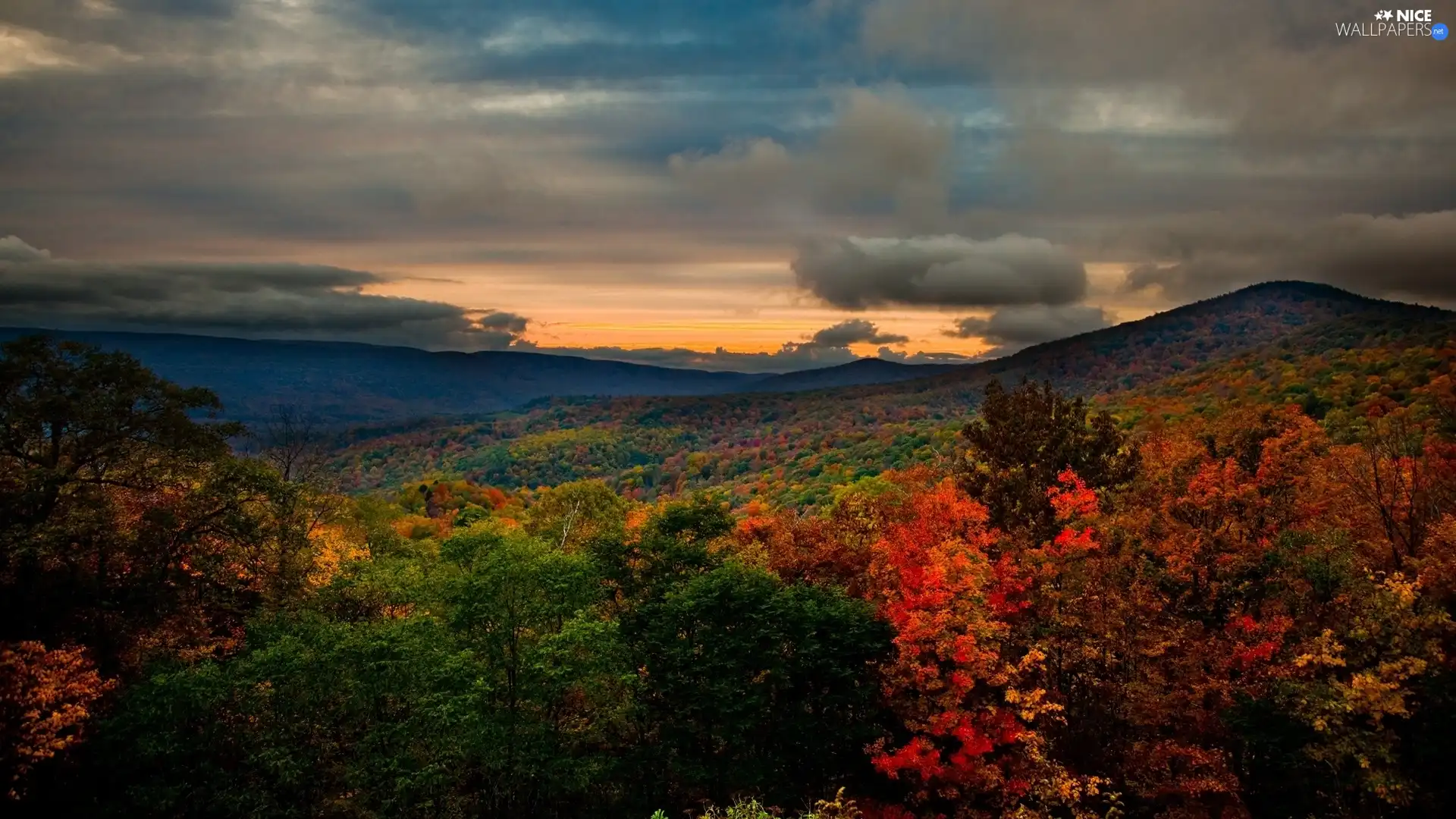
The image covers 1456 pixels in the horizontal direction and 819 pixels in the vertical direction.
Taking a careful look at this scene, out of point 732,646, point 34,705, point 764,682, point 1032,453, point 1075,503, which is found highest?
point 1032,453

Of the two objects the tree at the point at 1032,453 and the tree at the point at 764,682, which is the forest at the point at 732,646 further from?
the tree at the point at 1032,453

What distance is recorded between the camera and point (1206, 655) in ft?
106

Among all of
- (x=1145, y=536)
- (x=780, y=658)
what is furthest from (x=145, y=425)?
(x=1145, y=536)

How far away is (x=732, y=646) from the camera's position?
110ft

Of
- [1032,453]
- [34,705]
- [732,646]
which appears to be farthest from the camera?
[1032,453]

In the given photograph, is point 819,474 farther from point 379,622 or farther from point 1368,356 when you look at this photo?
point 379,622

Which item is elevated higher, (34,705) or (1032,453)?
(1032,453)

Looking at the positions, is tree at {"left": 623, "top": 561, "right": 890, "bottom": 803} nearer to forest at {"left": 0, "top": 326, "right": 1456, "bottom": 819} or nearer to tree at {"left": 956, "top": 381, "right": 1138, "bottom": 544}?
forest at {"left": 0, "top": 326, "right": 1456, "bottom": 819}

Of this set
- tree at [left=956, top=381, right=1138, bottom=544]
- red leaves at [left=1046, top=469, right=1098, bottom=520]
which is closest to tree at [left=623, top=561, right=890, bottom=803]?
red leaves at [left=1046, top=469, right=1098, bottom=520]

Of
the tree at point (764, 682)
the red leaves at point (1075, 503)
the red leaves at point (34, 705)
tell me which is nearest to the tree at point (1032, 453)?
the red leaves at point (1075, 503)

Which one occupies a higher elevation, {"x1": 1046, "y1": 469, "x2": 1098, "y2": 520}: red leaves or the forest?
{"x1": 1046, "y1": 469, "x2": 1098, "y2": 520}: red leaves

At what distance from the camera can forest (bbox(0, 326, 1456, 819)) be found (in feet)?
92.7

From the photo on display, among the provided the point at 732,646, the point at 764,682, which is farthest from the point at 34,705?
the point at 764,682

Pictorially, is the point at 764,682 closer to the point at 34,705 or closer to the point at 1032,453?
the point at 1032,453
